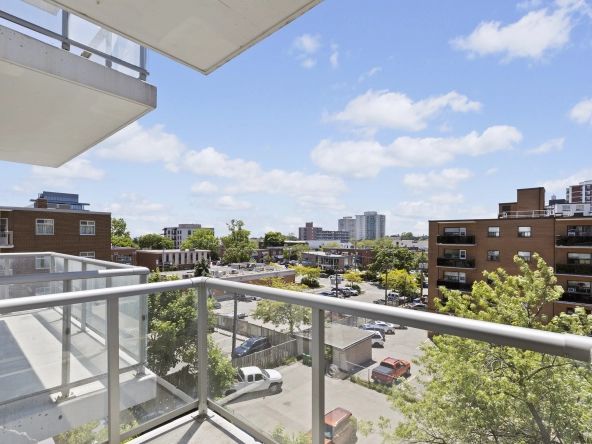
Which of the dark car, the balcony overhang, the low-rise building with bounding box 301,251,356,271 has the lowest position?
the low-rise building with bounding box 301,251,356,271

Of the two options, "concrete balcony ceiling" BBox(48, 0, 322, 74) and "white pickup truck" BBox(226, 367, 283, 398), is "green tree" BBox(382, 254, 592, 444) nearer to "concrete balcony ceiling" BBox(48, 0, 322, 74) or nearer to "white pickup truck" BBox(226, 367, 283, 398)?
"white pickup truck" BBox(226, 367, 283, 398)

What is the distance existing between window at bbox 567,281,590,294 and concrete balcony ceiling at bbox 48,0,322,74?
23.4 metres

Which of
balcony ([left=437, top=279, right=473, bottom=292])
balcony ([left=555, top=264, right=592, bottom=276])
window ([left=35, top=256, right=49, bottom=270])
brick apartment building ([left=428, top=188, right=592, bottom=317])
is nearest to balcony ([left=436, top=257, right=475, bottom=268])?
brick apartment building ([left=428, top=188, right=592, bottom=317])

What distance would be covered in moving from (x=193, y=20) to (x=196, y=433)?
2633 mm

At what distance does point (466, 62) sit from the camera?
22250 mm

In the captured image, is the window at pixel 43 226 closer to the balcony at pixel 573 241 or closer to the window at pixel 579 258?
the balcony at pixel 573 241

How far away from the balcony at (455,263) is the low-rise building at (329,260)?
92.1ft

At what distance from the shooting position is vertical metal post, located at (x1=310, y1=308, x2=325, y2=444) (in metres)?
1.32

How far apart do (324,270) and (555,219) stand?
113 feet

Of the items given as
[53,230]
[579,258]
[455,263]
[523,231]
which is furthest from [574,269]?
[53,230]

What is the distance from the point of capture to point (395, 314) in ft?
3.55

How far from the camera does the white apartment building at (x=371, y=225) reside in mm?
122062

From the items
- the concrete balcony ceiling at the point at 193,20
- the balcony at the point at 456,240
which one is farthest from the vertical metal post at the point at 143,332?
the balcony at the point at 456,240

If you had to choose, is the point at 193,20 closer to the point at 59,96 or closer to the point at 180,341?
the point at 59,96
